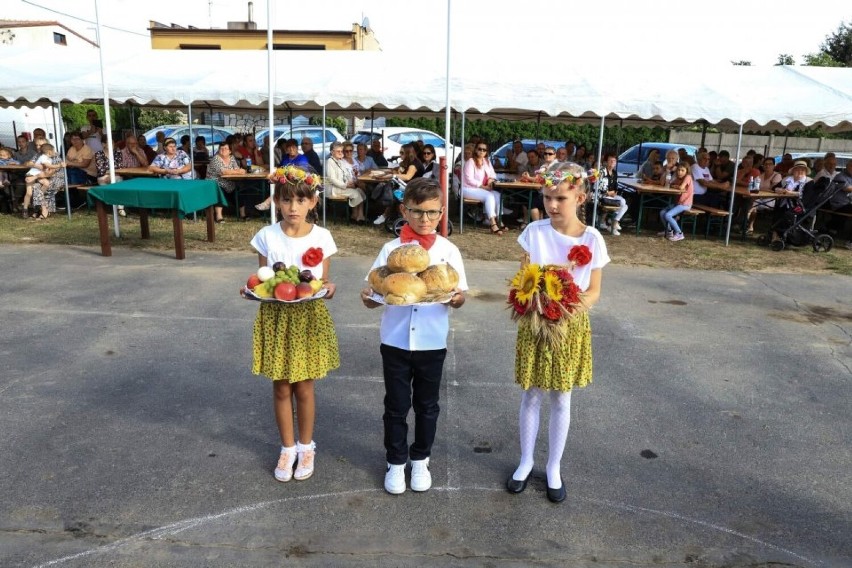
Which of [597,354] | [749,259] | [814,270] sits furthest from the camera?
[749,259]

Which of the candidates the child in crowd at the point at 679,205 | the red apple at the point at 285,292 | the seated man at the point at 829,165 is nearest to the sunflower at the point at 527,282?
the red apple at the point at 285,292

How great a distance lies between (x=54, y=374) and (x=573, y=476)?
3.85 meters

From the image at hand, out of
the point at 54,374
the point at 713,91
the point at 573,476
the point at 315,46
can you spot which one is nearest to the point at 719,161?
the point at 713,91

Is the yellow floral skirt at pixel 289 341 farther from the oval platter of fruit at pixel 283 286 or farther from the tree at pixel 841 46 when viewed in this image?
the tree at pixel 841 46

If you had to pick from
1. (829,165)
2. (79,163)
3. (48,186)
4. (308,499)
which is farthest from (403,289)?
(829,165)

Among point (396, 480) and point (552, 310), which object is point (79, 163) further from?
point (552, 310)

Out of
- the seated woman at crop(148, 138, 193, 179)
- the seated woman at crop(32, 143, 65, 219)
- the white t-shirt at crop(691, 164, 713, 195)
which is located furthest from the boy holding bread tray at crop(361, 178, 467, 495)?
the seated woman at crop(32, 143, 65, 219)

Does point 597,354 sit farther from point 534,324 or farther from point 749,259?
point 749,259

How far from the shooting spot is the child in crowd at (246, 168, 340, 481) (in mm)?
3277

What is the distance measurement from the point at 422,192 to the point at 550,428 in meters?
1.39

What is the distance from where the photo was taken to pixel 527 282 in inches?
118

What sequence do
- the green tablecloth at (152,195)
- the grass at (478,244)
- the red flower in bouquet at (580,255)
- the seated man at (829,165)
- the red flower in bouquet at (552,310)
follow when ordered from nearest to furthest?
the red flower in bouquet at (552,310) → the red flower in bouquet at (580,255) → the green tablecloth at (152,195) → the grass at (478,244) → the seated man at (829,165)

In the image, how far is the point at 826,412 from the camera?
4.59 metres

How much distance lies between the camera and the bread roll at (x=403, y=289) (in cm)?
285
